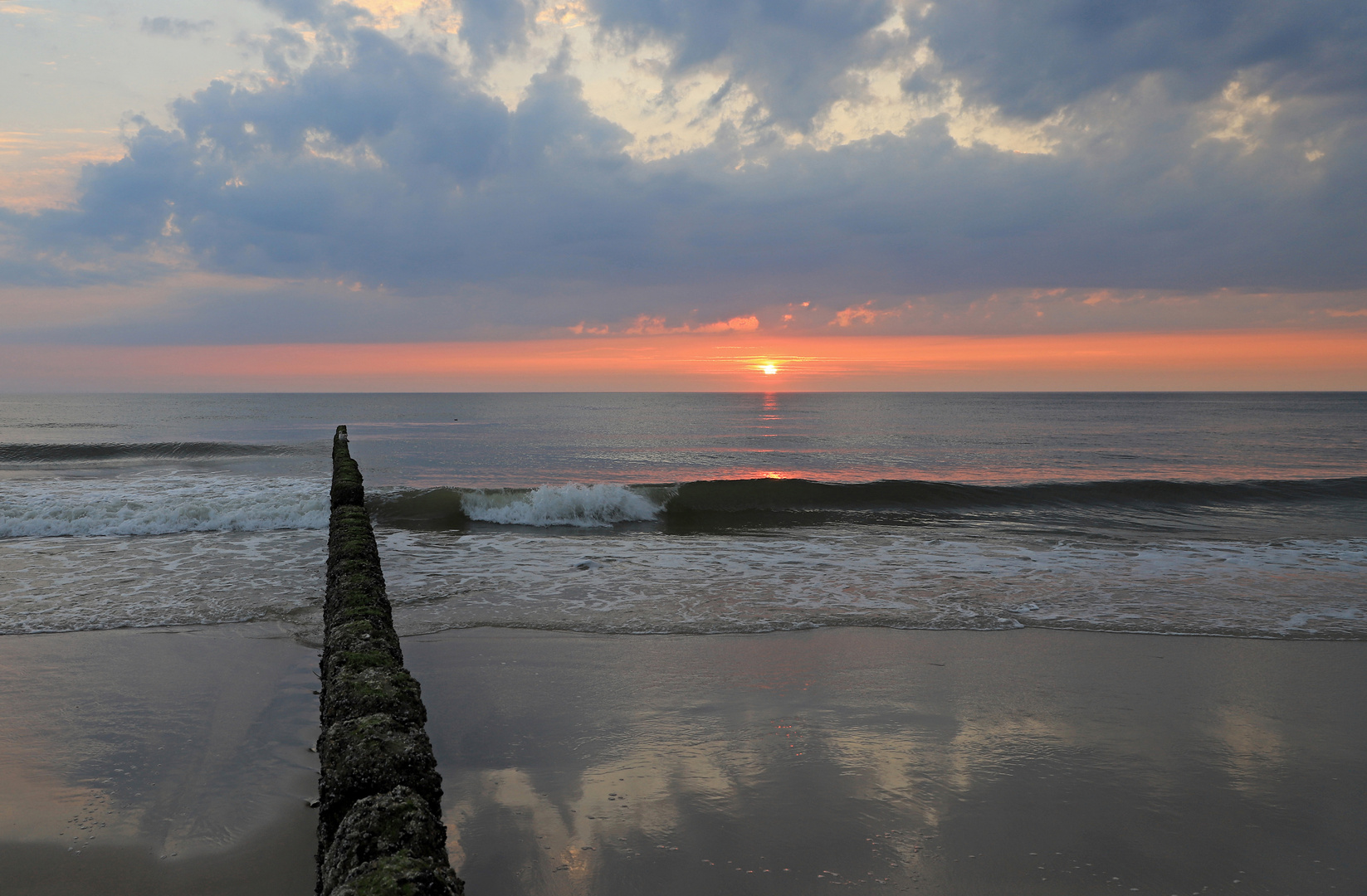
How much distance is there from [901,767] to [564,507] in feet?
46.3

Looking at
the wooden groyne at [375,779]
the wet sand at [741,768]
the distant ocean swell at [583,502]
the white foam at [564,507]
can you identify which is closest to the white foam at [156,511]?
the distant ocean swell at [583,502]

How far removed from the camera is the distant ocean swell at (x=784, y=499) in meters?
18.1

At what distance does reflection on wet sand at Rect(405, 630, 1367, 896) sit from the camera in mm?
3820

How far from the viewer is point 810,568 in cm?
1151

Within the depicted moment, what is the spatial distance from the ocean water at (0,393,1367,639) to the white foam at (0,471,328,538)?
0.22 feet

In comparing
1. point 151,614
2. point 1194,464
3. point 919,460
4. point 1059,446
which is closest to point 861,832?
point 151,614

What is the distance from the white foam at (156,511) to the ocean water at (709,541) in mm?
66

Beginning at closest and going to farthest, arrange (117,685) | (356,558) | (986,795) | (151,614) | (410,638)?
(986,795) < (356,558) < (117,685) < (410,638) < (151,614)

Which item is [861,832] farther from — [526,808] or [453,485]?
[453,485]

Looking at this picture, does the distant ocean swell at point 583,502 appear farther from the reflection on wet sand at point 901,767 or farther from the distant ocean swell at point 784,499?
the reflection on wet sand at point 901,767

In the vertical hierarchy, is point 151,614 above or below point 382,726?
below

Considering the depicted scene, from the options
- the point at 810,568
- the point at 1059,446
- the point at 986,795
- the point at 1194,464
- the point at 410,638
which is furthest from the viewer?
the point at 1059,446

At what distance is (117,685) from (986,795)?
22.4 feet

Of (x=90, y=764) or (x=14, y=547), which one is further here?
(x=14, y=547)
